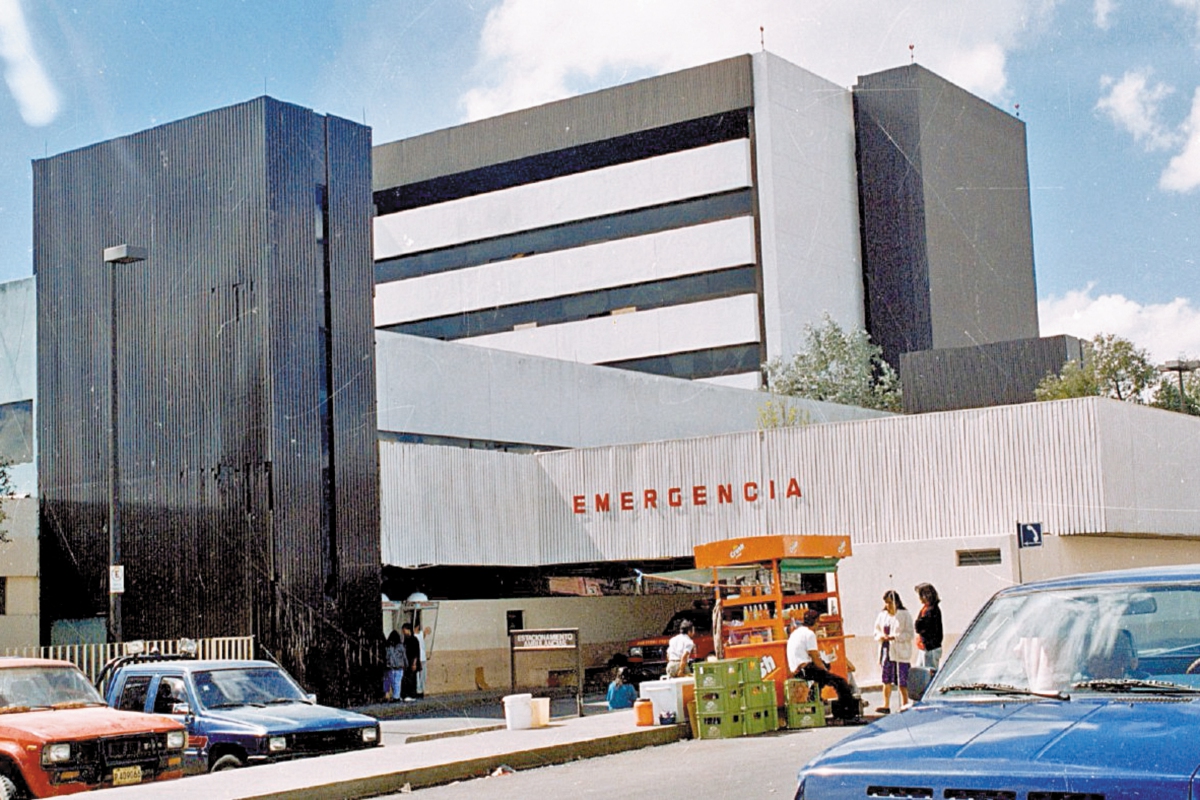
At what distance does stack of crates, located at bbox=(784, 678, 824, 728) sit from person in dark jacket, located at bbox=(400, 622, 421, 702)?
1373 cm

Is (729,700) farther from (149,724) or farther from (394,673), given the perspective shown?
(394,673)

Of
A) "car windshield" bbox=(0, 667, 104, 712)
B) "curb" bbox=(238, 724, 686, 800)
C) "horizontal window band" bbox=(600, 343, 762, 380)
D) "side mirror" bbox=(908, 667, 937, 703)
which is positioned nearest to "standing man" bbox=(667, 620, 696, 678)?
"curb" bbox=(238, 724, 686, 800)

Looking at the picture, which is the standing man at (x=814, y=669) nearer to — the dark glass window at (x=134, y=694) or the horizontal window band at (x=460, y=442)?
the dark glass window at (x=134, y=694)

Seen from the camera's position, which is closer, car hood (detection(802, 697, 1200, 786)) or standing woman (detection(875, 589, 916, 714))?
car hood (detection(802, 697, 1200, 786))

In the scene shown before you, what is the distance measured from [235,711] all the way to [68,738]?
271 cm

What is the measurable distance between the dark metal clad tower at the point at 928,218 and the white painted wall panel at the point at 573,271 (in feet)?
29.5

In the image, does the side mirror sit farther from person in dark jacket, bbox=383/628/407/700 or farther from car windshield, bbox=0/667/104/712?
person in dark jacket, bbox=383/628/407/700

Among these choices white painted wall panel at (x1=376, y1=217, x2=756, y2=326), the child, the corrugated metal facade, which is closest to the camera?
the child

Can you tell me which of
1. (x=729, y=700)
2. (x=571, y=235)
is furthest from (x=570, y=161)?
(x=729, y=700)

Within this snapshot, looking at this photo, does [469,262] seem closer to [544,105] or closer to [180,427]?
[544,105]

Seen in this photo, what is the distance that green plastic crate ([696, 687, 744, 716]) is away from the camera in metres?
19.0

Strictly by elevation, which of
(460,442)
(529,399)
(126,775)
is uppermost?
(529,399)

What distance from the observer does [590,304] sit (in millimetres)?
72312

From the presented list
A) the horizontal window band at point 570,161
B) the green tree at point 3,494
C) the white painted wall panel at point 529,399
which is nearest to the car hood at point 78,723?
the green tree at point 3,494
